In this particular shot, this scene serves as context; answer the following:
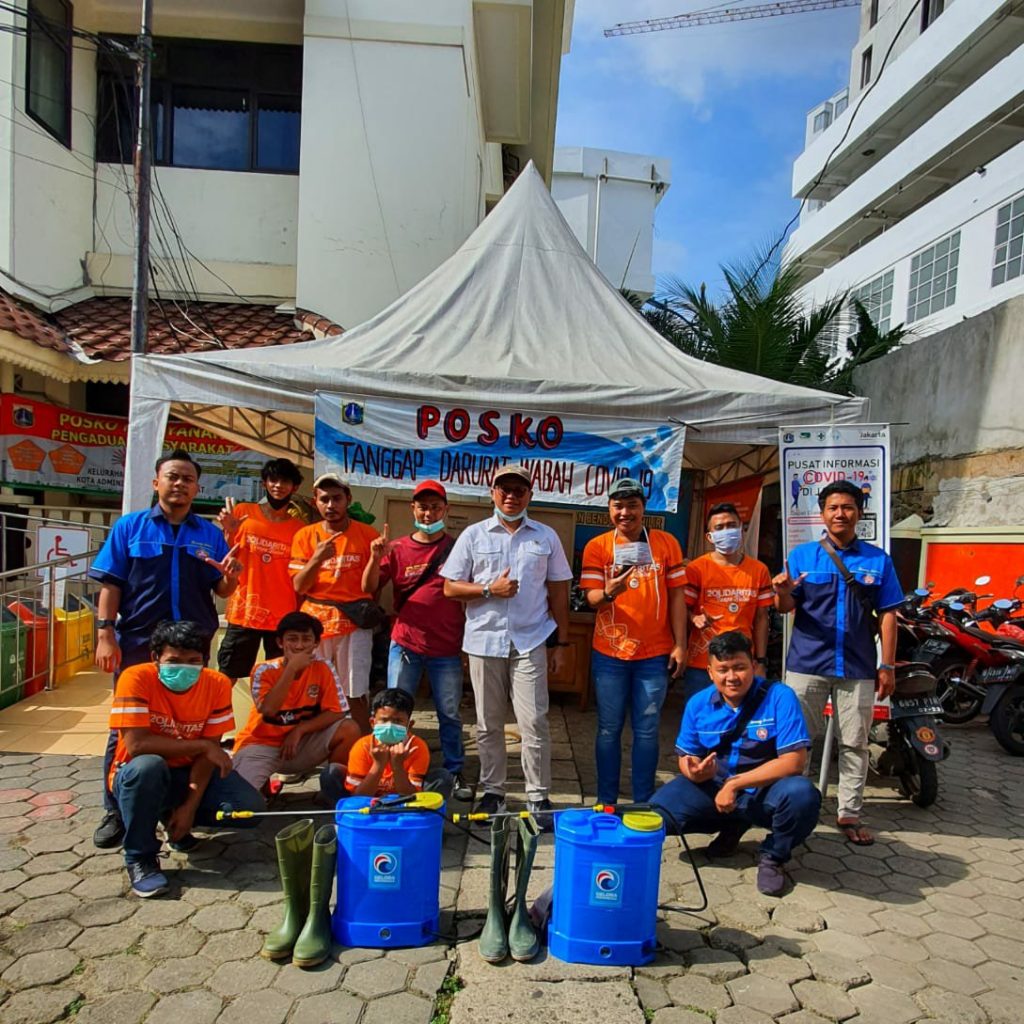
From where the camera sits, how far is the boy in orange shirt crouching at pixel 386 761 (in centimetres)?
324

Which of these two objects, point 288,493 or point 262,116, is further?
point 262,116

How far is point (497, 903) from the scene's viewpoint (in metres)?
2.68

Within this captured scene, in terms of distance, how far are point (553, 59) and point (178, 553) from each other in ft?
41.6

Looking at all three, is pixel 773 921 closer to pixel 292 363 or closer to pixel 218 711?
pixel 218 711

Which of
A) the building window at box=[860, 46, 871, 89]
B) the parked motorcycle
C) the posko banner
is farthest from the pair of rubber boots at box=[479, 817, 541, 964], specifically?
the building window at box=[860, 46, 871, 89]

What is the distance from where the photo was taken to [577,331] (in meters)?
5.40

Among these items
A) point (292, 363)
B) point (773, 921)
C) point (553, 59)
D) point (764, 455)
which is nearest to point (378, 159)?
point (292, 363)

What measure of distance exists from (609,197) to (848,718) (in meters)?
37.4

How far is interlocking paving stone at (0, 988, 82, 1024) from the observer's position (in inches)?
90.7

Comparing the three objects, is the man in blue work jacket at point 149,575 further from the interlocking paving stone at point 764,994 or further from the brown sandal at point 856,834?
the brown sandal at point 856,834

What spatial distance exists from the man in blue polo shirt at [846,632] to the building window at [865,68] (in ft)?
94.7

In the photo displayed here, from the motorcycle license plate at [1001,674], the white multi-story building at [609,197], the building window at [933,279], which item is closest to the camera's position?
the motorcycle license plate at [1001,674]

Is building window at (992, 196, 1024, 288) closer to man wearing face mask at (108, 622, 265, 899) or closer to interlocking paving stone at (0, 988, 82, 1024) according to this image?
man wearing face mask at (108, 622, 265, 899)

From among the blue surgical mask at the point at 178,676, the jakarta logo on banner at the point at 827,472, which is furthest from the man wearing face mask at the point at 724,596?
the blue surgical mask at the point at 178,676
